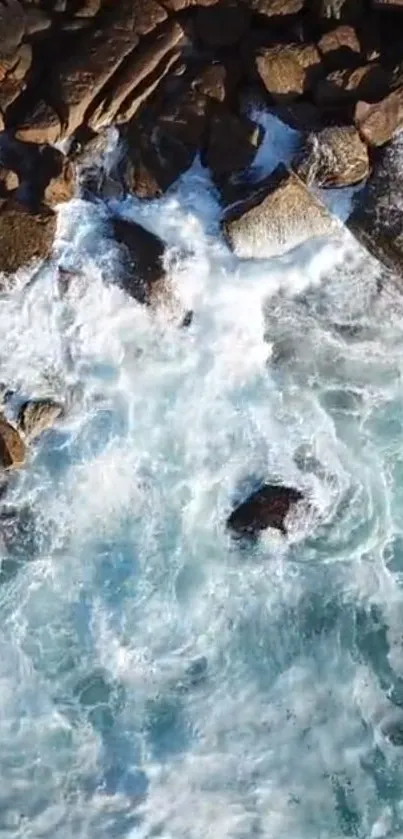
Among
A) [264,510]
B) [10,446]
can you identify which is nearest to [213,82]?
[10,446]

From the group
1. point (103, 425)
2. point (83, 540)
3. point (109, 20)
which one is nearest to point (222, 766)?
point (83, 540)

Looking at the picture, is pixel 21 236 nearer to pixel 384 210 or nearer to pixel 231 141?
pixel 231 141

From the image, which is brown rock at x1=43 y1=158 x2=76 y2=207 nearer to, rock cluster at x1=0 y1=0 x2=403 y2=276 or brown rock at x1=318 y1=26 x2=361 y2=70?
rock cluster at x1=0 y1=0 x2=403 y2=276

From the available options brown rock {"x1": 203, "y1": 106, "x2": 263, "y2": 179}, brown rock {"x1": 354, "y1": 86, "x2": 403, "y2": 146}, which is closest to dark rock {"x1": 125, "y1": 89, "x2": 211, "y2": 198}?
brown rock {"x1": 203, "y1": 106, "x2": 263, "y2": 179}

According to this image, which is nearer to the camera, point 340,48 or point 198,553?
point 340,48

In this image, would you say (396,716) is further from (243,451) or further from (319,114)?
(319,114)

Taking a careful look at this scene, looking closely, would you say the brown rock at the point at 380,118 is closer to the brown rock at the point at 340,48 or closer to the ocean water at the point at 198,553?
the brown rock at the point at 340,48

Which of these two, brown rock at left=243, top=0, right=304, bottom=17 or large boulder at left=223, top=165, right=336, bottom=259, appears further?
brown rock at left=243, top=0, right=304, bottom=17
